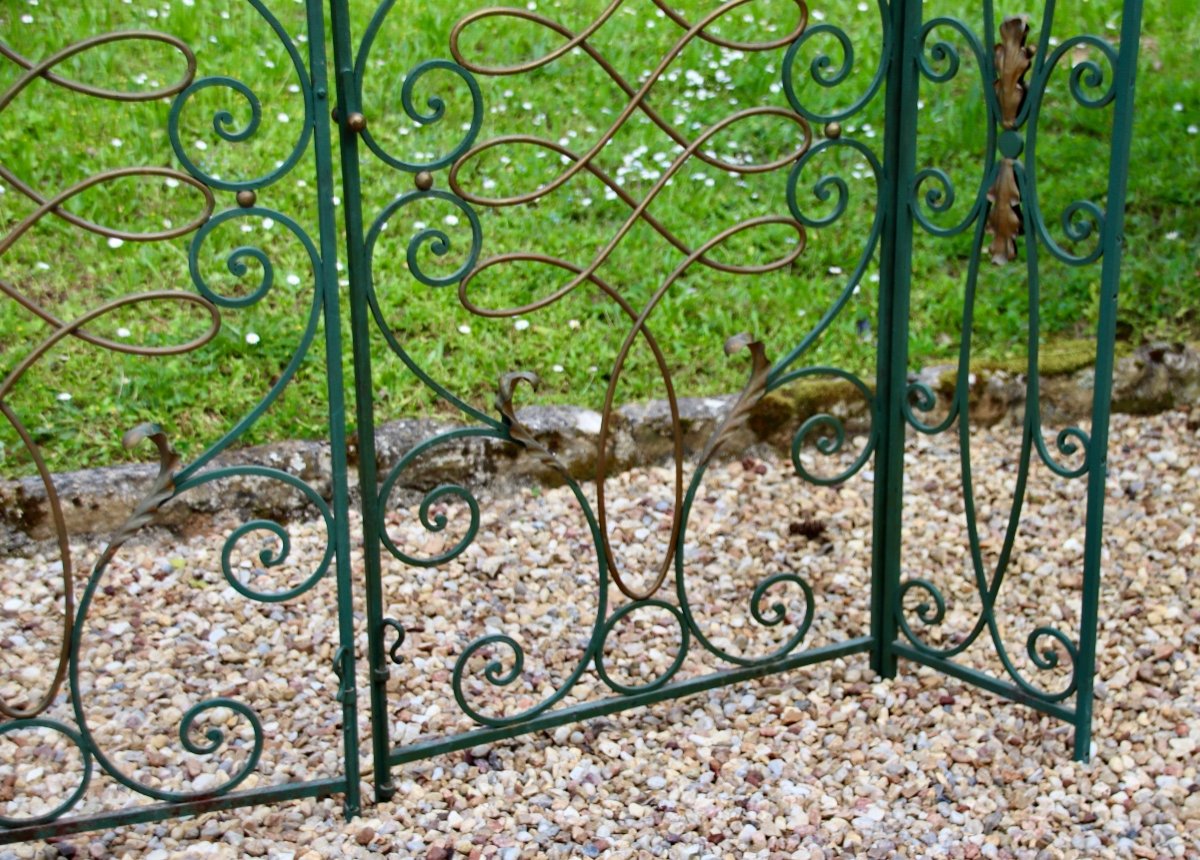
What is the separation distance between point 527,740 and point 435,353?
1.48 m

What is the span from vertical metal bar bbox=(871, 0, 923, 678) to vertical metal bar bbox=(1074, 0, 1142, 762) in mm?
434

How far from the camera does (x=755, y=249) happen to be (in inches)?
185

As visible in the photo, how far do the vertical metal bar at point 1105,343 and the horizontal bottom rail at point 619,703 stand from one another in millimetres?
535

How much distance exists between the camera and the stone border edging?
143 inches

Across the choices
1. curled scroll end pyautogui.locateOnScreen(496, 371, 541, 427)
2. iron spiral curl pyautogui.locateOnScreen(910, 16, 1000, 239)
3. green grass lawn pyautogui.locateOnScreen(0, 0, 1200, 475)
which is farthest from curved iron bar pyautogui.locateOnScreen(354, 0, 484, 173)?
green grass lawn pyautogui.locateOnScreen(0, 0, 1200, 475)

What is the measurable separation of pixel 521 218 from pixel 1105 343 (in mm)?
2448

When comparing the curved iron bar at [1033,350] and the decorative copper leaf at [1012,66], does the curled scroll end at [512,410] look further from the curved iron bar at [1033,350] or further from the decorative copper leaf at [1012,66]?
the decorative copper leaf at [1012,66]

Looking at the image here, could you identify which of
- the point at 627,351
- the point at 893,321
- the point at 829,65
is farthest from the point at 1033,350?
the point at 627,351

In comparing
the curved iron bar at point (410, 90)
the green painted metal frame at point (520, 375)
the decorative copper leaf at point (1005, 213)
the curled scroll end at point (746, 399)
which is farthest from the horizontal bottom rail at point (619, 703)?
the curved iron bar at point (410, 90)

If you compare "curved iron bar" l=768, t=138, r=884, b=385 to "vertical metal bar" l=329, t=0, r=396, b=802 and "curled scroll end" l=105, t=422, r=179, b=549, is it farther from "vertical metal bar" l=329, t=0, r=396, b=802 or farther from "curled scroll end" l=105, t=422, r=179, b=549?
"curled scroll end" l=105, t=422, r=179, b=549

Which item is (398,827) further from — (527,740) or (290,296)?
(290,296)

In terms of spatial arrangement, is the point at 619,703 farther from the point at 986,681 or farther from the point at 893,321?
the point at 893,321

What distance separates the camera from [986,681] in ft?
10.1

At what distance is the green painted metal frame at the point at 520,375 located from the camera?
95.3 inches
